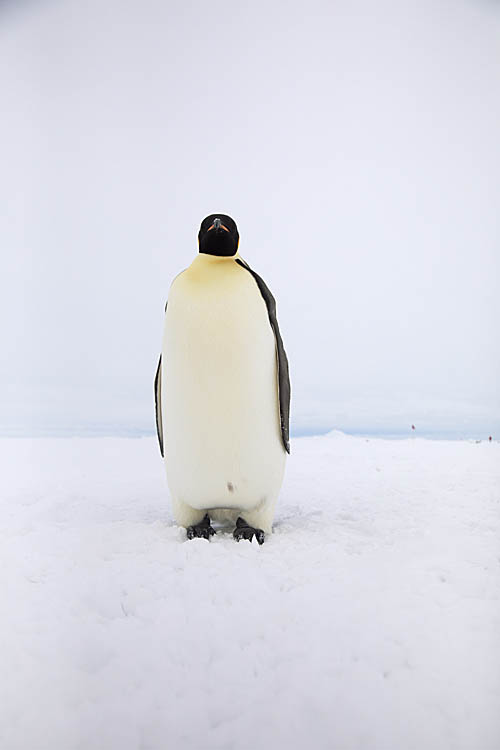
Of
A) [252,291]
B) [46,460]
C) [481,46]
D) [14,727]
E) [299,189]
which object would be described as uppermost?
[481,46]

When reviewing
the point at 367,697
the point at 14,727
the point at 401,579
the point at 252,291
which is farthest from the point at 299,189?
the point at 14,727

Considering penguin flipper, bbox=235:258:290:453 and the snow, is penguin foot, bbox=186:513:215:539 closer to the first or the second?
the snow

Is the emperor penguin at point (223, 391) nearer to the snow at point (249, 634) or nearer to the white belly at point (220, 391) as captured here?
the white belly at point (220, 391)

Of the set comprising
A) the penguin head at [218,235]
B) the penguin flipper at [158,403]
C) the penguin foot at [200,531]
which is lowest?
the penguin foot at [200,531]

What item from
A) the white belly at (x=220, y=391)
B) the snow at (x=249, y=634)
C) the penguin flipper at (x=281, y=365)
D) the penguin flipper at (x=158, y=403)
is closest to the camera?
the snow at (x=249, y=634)

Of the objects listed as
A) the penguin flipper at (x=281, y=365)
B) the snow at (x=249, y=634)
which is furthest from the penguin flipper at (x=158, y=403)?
the penguin flipper at (x=281, y=365)

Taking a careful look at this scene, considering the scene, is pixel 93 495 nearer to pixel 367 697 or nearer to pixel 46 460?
pixel 46 460

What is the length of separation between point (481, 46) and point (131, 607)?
52.7 inches

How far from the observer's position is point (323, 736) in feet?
2.82

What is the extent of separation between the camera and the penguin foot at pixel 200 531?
163cm

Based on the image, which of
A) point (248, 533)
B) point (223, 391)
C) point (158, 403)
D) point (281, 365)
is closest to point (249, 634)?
point (248, 533)

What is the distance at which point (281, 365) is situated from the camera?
5.67 feet

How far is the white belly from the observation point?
1613 millimetres

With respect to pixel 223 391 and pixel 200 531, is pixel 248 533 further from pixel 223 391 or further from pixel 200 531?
pixel 223 391
